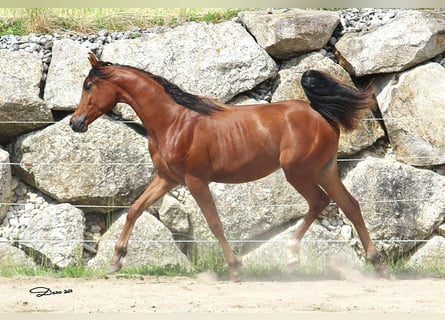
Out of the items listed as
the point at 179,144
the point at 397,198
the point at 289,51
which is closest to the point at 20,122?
the point at 179,144

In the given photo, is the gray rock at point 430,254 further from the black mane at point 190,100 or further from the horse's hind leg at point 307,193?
the black mane at point 190,100

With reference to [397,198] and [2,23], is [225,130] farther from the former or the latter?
[2,23]

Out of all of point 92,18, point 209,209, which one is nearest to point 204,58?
point 92,18

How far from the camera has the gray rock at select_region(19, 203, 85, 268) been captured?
880 centimetres

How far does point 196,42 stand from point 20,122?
202cm

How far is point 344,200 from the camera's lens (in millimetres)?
7875

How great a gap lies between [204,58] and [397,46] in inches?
79.9

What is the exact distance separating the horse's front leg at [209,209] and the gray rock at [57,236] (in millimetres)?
1715

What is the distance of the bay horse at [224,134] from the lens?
25.2ft

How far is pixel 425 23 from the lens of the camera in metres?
9.45

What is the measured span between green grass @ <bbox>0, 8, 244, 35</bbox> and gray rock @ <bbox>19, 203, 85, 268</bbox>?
2.22 meters

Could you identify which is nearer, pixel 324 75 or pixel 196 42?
pixel 324 75

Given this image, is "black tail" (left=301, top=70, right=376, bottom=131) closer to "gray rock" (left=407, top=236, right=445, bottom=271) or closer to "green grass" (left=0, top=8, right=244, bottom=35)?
"gray rock" (left=407, top=236, right=445, bottom=271)

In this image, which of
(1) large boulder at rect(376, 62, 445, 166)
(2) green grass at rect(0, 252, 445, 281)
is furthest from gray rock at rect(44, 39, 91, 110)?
(1) large boulder at rect(376, 62, 445, 166)
